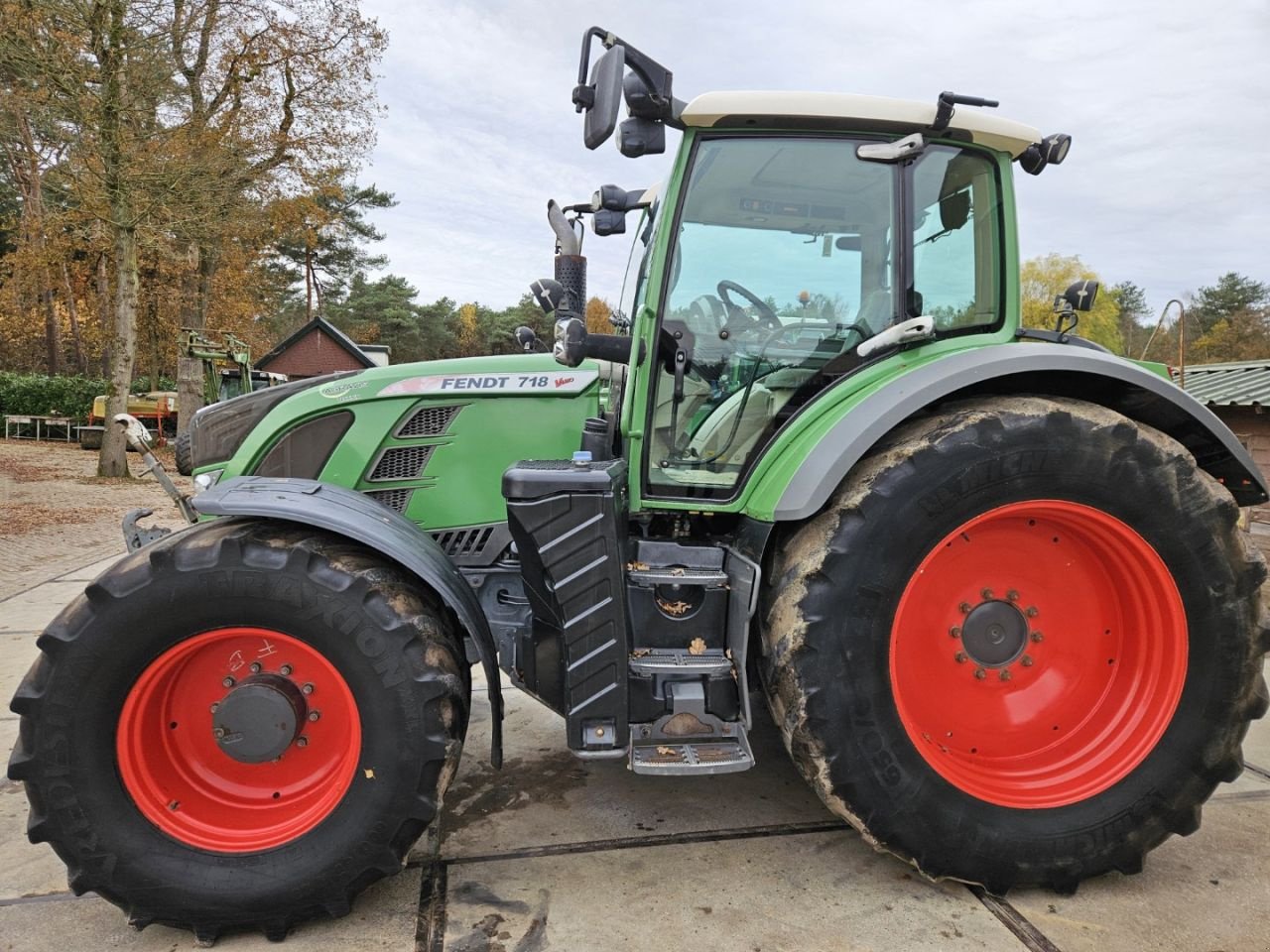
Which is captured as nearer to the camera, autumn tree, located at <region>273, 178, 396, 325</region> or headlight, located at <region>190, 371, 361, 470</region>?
headlight, located at <region>190, 371, 361, 470</region>

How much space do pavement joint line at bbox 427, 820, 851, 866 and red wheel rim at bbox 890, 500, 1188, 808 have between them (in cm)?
59

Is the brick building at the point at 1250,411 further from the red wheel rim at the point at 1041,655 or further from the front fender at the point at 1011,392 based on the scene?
the red wheel rim at the point at 1041,655

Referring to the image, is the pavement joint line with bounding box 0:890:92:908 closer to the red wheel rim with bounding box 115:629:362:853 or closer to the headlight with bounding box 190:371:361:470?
the red wheel rim with bounding box 115:629:362:853

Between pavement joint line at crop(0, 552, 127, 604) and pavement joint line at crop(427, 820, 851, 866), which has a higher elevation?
pavement joint line at crop(0, 552, 127, 604)

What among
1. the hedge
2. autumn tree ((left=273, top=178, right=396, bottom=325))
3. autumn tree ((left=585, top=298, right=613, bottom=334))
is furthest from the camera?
autumn tree ((left=273, top=178, right=396, bottom=325))

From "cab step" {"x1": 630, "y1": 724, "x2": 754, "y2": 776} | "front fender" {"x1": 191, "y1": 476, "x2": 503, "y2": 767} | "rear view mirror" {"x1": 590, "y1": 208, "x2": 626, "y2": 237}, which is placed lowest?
"cab step" {"x1": 630, "y1": 724, "x2": 754, "y2": 776}

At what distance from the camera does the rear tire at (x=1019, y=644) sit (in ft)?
7.20

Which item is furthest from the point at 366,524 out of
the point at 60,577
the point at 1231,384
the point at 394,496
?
the point at 1231,384

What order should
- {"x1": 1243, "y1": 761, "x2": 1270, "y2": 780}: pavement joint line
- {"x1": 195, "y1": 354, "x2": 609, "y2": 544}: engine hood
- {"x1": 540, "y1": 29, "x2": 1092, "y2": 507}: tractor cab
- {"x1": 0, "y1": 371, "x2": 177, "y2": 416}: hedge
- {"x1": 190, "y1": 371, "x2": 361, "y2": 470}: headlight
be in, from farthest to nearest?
{"x1": 0, "y1": 371, "x2": 177, "y2": 416}: hedge < {"x1": 1243, "y1": 761, "x2": 1270, "y2": 780}: pavement joint line < {"x1": 190, "y1": 371, "x2": 361, "y2": 470}: headlight < {"x1": 195, "y1": 354, "x2": 609, "y2": 544}: engine hood < {"x1": 540, "y1": 29, "x2": 1092, "y2": 507}: tractor cab

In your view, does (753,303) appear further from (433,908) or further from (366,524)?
(433,908)

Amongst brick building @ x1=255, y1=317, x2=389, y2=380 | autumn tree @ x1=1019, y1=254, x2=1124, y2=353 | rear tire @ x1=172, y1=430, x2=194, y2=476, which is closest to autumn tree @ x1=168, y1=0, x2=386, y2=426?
brick building @ x1=255, y1=317, x2=389, y2=380

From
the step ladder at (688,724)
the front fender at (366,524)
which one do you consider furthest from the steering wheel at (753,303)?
the front fender at (366,524)

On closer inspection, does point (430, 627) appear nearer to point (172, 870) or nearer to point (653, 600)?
point (653, 600)

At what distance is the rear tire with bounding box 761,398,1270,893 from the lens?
7.20ft
